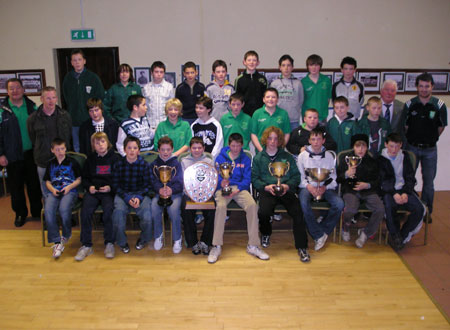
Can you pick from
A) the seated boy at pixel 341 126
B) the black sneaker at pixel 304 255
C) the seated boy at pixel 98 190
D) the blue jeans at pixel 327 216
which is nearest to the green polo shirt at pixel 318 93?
the seated boy at pixel 341 126

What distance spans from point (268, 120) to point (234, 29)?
289cm

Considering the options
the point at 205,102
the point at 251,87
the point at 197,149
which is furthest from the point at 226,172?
the point at 251,87

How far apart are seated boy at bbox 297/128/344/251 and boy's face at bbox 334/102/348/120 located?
509 mm

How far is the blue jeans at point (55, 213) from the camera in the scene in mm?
4191

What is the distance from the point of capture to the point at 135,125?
15.6 feet

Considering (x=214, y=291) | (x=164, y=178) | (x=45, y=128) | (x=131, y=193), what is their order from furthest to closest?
(x=45, y=128)
(x=131, y=193)
(x=164, y=178)
(x=214, y=291)

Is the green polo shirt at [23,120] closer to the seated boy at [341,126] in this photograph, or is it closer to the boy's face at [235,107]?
the boy's face at [235,107]

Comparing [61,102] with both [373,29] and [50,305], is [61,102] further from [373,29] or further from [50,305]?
[373,29]

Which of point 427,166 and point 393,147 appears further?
point 427,166

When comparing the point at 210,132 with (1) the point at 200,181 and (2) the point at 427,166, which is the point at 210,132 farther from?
(2) the point at 427,166

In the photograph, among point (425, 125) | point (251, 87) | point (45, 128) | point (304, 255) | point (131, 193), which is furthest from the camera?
point (251, 87)

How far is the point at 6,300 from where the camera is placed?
11.2 feet

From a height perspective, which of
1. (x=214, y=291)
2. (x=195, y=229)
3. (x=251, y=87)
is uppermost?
(x=251, y=87)

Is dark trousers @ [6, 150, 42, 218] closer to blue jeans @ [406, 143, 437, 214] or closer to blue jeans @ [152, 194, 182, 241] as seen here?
blue jeans @ [152, 194, 182, 241]
